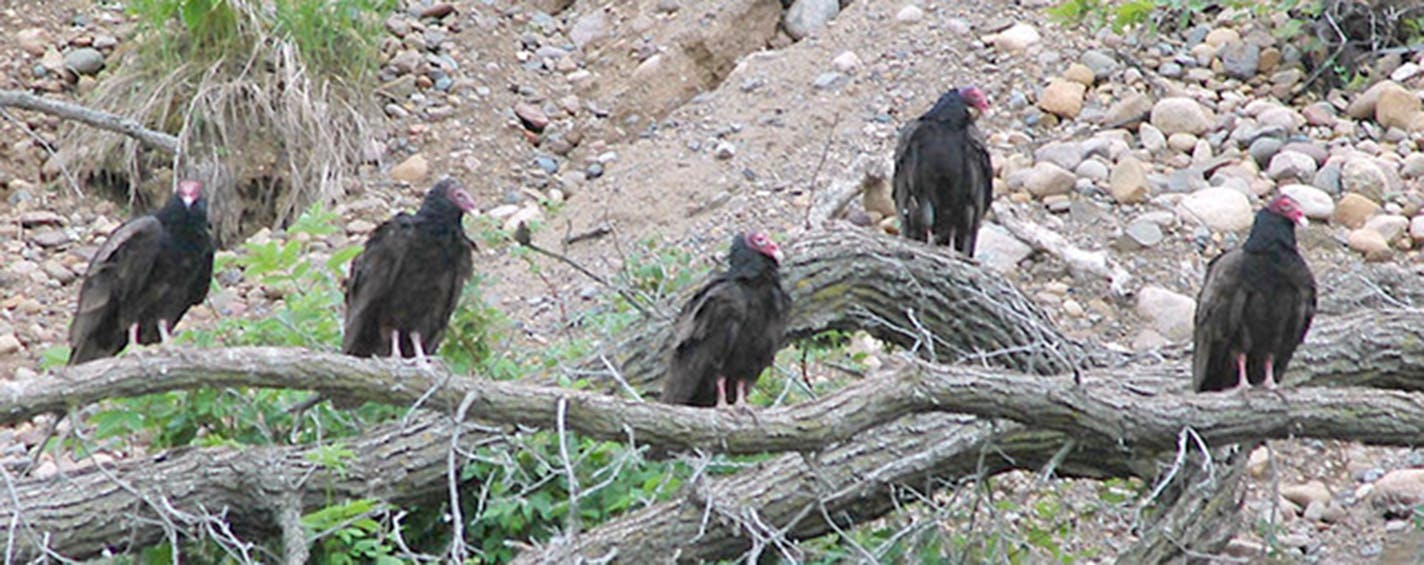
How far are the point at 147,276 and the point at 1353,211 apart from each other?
4.31m

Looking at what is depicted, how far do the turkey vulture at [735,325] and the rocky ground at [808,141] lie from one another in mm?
1580

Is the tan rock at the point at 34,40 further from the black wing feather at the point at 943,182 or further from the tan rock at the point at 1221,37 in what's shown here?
the tan rock at the point at 1221,37

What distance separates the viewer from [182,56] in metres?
8.68

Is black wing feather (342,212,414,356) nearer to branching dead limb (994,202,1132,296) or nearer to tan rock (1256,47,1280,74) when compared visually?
branching dead limb (994,202,1132,296)

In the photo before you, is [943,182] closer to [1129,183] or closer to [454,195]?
[1129,183]

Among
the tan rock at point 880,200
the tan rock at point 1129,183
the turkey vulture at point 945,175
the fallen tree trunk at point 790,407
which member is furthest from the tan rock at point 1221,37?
the fallen tree trunk at point 790,407

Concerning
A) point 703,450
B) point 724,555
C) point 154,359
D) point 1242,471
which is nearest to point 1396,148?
point 1242,471

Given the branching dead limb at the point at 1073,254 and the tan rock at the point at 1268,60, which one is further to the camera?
the tan rock at the point at 1268,60

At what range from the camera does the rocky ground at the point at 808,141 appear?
770cm

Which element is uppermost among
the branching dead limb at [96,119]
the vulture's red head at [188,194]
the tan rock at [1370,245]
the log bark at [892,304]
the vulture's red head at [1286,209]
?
the branching dead limb at [96,119]

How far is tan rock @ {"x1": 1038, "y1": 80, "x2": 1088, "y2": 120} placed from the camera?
8430mm

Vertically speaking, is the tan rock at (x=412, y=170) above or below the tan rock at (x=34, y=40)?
below

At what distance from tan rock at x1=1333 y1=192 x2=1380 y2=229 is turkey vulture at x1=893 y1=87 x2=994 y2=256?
1.70 m

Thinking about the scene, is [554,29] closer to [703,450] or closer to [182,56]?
[182,56]
